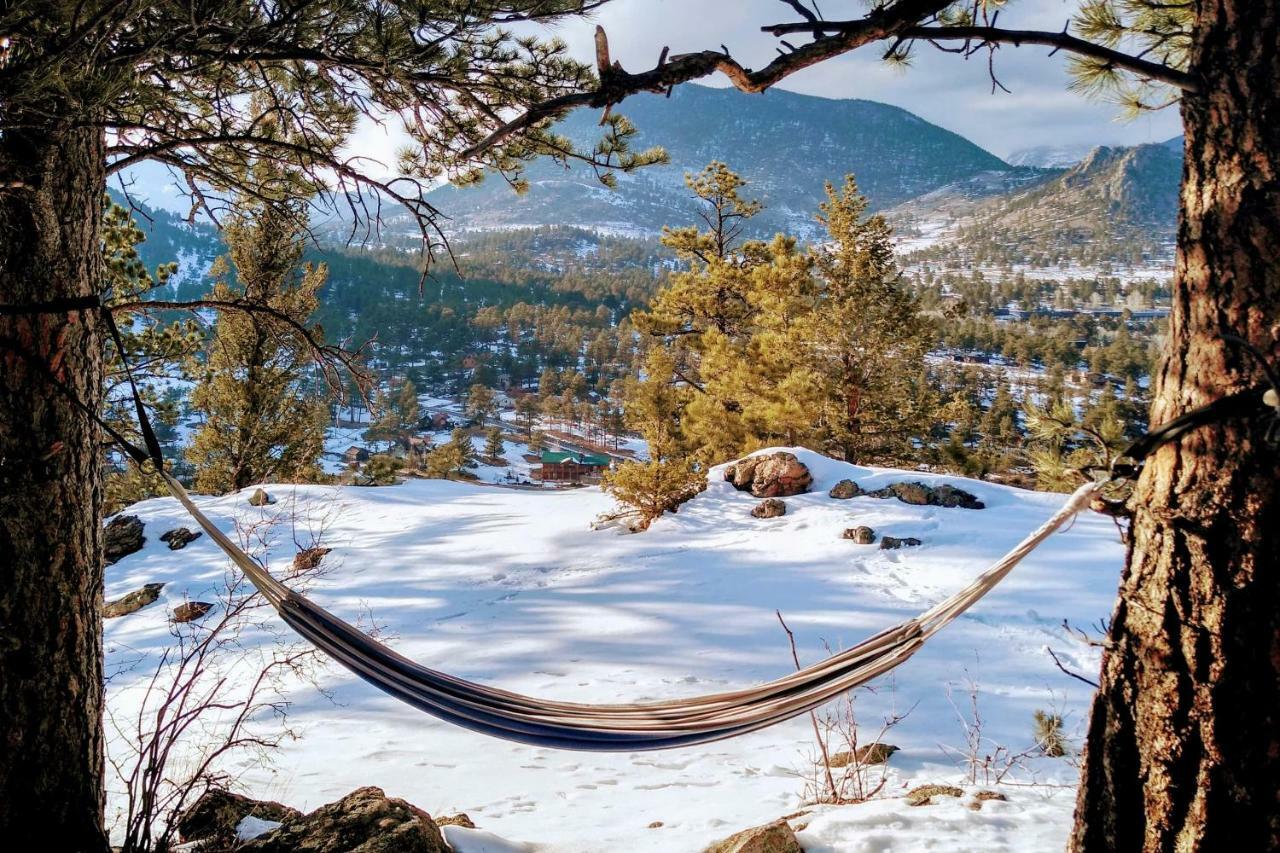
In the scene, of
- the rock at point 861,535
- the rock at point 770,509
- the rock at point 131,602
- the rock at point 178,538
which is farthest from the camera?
the rock at point 178,538

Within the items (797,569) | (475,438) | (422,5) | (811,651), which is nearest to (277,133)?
(422,5)

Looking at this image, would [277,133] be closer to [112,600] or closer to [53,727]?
[53,727]

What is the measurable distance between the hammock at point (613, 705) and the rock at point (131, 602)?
6.02m

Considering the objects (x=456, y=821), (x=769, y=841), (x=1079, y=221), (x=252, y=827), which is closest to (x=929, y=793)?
(x=769, y=841)

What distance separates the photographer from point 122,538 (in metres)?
7.85

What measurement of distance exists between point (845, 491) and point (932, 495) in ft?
2.92

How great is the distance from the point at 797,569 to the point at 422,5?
5230 mm

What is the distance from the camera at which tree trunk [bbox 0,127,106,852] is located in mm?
1579

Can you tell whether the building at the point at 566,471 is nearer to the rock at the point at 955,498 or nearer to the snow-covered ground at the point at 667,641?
the snow-covered ground at the point at 667,641

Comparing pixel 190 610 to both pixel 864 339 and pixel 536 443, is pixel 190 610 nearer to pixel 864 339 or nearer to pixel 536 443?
pixel 864 339

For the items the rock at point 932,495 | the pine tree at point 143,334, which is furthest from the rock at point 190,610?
the rock at point 932,495

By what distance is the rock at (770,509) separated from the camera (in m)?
7.34

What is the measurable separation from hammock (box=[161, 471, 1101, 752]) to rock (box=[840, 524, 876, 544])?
16.7ft

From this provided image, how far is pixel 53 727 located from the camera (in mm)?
1620
